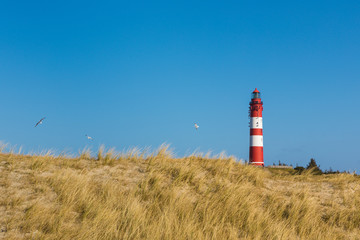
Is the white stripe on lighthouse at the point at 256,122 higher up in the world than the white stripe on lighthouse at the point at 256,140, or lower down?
higher up

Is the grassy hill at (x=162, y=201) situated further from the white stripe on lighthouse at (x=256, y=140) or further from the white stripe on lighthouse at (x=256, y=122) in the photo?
the white stripe on lighthouse at (x=256, y=122)

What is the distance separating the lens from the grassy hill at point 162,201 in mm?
7547

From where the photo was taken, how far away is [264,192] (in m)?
11.3

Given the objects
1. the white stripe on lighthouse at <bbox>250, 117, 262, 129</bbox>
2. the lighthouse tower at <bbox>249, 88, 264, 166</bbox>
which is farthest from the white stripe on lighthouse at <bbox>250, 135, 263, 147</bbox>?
the white stripe on lighthouse at <bbox>250, 117, 262, 129</bbox>

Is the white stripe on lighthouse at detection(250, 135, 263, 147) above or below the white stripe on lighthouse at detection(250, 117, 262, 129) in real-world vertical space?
below

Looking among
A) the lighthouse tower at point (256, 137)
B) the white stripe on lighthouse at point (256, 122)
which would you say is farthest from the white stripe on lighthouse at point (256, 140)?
the white stripe on lighthouse at point (256, 122)

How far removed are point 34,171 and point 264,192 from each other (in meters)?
7.10

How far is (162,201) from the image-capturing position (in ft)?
30.7

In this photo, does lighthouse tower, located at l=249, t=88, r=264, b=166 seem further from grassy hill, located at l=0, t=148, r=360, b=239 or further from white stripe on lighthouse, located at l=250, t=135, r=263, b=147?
grassy hill, located at l=0, t=148, r=360, b=239

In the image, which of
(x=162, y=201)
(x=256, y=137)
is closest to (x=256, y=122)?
(x=256, y=137)

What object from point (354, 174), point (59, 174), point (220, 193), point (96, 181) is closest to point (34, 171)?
point (59, 174)

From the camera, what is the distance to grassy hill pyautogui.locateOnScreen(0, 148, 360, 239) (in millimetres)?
7547

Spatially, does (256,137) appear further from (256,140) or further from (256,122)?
(256,122)

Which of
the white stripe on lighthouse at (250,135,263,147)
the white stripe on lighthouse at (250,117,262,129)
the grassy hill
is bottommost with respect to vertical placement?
the grassy hill
